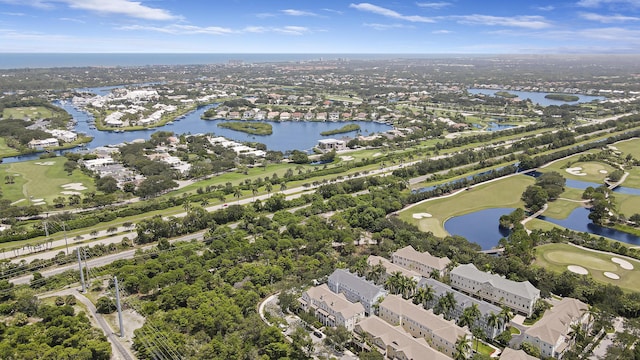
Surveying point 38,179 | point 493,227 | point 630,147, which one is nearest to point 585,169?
point 630,147

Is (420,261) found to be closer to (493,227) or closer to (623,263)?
(493,227)

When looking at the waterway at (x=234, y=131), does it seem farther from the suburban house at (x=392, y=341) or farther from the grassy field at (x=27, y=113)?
the suburban house at (x=392, y=341)

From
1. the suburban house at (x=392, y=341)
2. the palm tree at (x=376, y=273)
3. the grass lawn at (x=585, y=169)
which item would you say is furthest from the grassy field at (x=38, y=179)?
the grass lawn at (x=585, y=169)

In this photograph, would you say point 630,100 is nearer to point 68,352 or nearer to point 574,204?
point 574,204

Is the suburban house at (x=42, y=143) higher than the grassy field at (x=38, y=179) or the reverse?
higher

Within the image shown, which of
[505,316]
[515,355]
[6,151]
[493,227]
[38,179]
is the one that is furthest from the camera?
[6,151]

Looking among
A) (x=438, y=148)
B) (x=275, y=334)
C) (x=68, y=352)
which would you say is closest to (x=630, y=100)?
(x=438, y=148)
